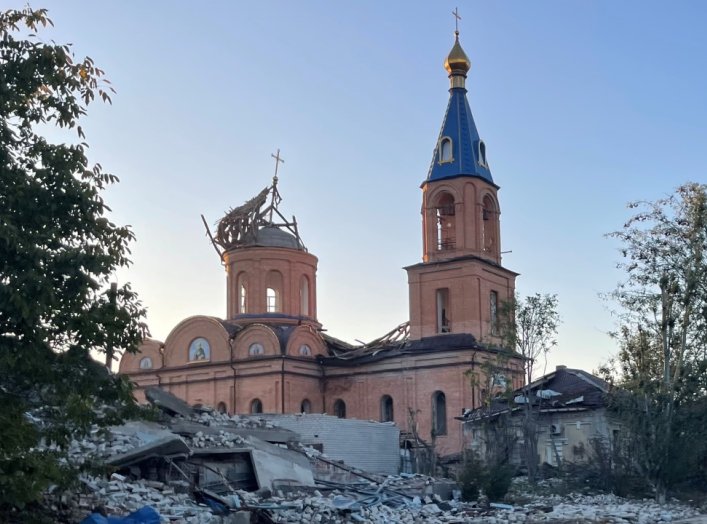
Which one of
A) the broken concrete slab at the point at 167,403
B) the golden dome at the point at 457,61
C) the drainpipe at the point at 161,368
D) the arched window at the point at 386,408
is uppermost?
the golden dome at the point at 457,61

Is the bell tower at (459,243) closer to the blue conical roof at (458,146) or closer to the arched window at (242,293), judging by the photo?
the blue conical roof at (458,146)

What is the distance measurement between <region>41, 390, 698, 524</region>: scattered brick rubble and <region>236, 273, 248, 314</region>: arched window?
19030 mm

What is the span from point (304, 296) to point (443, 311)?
807 cm

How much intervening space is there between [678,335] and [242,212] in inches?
955

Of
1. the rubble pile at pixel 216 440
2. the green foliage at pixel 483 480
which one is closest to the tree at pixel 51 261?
→ the rubble pile at pixel 216 440


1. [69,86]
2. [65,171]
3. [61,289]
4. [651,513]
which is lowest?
[651,513]

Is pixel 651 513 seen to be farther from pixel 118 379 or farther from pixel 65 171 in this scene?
pixel 65 171

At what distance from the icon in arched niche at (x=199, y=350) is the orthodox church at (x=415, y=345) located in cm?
4

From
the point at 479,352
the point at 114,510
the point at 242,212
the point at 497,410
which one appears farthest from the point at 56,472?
the point at 242,212

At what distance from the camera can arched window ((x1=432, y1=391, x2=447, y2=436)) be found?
3591 cm

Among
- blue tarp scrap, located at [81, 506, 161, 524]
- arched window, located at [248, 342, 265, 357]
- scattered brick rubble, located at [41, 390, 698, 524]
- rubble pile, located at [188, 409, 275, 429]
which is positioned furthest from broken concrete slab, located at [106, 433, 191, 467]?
arched window, located at [248, 342, 265, 357]

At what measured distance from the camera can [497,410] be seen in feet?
105

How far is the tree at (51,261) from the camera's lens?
10055 mm

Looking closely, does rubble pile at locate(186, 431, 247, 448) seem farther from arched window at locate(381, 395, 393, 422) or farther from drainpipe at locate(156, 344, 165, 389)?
drainpipe at locate(156, 344, 165, 389)
